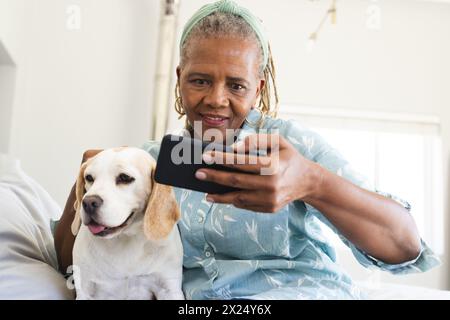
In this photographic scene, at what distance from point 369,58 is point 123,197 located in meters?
2.56

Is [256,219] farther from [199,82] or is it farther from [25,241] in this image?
[25,241]

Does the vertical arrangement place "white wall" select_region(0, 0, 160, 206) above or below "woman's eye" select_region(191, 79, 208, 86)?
above

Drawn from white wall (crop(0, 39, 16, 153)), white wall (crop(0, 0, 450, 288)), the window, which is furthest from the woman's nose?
the window

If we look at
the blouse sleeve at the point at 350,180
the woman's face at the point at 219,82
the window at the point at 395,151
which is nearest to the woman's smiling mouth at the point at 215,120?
the woman's face at the point at 219,82

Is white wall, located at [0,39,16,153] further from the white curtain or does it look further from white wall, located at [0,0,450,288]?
the white curtain

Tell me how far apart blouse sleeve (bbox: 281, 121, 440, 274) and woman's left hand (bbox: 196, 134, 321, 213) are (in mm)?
151

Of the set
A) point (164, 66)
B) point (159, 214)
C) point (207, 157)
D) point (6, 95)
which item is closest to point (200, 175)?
point (207, 157)

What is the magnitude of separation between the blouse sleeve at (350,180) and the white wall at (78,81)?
1630 millimetres

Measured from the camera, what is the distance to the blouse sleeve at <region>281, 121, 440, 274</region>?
0.67 meters

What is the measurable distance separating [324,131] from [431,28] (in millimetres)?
923

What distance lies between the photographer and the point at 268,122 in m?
0.78

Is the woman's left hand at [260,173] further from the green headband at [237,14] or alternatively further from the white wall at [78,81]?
the white wall at [78,81]

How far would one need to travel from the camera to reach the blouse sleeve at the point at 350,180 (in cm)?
67

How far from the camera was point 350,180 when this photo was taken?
2.18 feet
